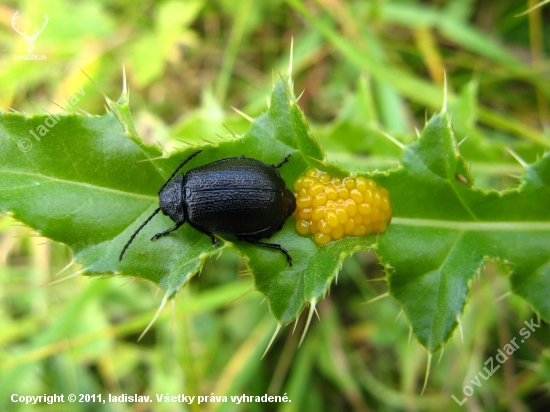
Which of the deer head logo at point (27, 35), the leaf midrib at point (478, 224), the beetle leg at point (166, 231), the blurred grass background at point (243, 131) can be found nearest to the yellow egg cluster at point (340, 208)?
the leaf midrib at point (478, 224)

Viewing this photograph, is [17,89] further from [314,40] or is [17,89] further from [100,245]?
[100,245]

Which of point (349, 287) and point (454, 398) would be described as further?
point (349, 287)

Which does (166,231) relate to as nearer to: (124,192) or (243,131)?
(124,192)

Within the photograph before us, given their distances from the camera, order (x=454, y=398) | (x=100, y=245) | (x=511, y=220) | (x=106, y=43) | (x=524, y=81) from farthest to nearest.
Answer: (x=106, y=43) < (x=524, y=81) < (x=454, y=398) < (x=511, y=220) < (x=100, y=245)

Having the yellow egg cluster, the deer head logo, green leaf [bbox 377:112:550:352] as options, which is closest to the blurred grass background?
the deer head logo

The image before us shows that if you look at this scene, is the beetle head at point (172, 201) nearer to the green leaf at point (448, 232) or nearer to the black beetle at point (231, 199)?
the black beetle at point (231, 199)

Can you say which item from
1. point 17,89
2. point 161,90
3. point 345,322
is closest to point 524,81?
point 345,322
